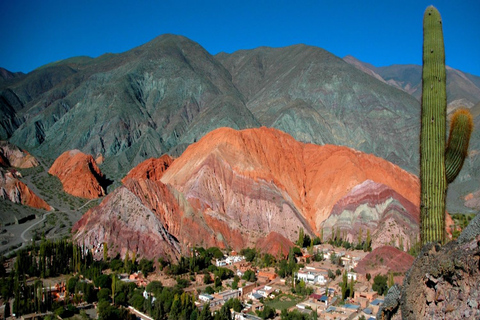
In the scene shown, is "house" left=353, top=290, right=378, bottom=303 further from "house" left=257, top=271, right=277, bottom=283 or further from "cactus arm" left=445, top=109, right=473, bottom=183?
"cactus arm" left=445, top=109, right=473, bottom=183

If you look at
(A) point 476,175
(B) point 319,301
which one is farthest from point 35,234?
(A) point 476,175

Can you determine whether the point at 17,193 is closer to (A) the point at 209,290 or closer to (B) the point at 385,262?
(A) the point at 209,290

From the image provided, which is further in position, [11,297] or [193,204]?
[193,204]

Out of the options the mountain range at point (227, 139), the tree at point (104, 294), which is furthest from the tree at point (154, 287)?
the mountain range at point (227, 139)

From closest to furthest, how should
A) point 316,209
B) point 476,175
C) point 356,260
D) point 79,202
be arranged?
point 356,260
point 316,209
point 79,202
point 476,175

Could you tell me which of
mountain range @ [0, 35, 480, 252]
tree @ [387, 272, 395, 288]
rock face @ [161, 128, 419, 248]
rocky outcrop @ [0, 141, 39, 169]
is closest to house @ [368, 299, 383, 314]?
tree @ [387, 272, 395, 288]

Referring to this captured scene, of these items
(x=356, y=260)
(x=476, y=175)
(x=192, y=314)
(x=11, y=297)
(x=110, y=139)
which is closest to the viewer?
(x=192, y=314)

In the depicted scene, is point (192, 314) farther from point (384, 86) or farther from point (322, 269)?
point (384, 86)
